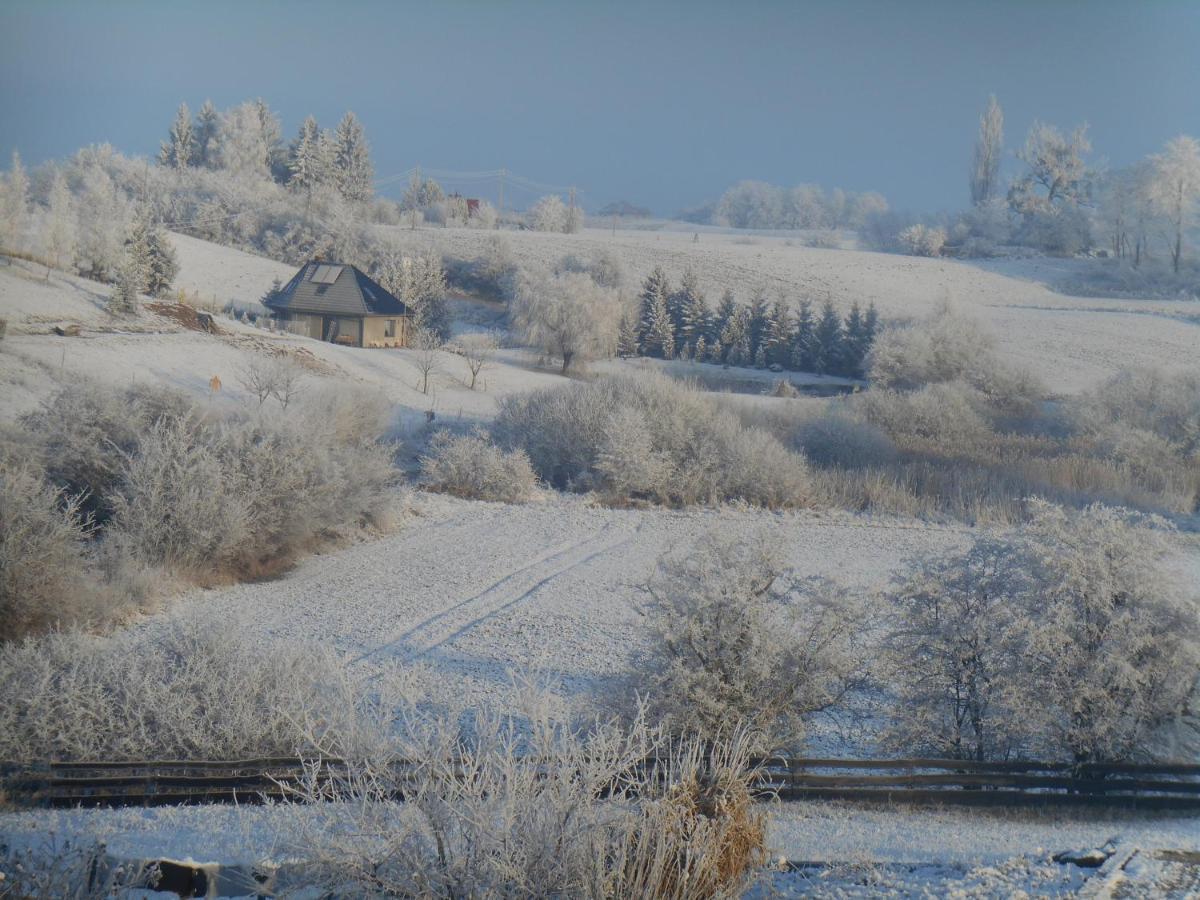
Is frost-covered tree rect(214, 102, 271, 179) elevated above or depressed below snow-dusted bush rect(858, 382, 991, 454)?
above

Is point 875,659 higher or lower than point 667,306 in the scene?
lower

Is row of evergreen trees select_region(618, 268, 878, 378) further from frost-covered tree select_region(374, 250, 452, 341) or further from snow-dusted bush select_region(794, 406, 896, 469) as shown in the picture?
snow-dusted bush select_region(794, 406, 896, 469)

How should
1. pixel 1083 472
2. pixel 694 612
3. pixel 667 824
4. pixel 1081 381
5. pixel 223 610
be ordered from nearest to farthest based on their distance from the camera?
pixel 667 824, pixel 694 612, pixel 223 610, pixel 1083 472, pixel 1081 381

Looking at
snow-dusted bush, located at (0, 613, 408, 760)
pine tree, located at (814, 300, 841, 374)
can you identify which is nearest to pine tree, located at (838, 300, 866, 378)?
pine tree, located at (814, 300, 841, 374)

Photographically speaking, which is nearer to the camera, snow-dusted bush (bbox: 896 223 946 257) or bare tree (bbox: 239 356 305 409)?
bare tree (bbox: 239 356 305 409)

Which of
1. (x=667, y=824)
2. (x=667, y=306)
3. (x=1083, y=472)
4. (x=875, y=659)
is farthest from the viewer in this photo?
(x=667, y=306)

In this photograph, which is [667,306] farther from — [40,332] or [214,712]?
[214,712]

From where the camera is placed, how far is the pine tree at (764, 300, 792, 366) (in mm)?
41625

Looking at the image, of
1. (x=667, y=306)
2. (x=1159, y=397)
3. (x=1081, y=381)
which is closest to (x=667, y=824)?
(x=1159, y=397)

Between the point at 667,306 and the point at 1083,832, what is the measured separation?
39663mm

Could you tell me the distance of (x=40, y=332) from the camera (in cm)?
2130

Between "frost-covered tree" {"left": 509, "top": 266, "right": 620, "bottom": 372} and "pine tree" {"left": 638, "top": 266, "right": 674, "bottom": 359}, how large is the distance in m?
2.46

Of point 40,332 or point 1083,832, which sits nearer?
point 1083,832

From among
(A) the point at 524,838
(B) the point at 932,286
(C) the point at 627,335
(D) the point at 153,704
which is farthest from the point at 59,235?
(B) the point at 932,286
